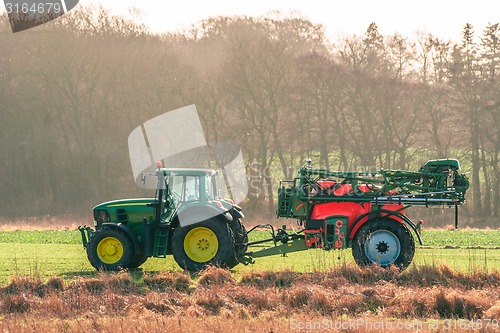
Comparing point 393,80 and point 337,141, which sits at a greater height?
point 393,80

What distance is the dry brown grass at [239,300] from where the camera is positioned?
477 inches

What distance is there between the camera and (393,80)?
4741cm

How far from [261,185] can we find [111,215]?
29305 mm

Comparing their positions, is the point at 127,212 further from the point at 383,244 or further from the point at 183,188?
the point at 383,244

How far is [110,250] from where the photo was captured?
17281 mm

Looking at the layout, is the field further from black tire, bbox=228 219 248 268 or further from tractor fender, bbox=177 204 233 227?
tractor fender, bbox=177 204 233 227

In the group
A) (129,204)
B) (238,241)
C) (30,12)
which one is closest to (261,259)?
(238,241)

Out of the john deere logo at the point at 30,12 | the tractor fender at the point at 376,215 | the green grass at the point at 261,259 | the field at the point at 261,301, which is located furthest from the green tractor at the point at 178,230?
the john deere logo at the point at 30,12

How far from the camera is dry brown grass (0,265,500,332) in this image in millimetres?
12109

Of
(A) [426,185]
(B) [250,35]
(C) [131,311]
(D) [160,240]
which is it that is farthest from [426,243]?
(B) [250,35]

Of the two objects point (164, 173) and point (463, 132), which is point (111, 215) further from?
point (463, 132)

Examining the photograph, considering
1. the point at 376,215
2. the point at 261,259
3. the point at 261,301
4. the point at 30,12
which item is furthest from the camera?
the point at 30,12

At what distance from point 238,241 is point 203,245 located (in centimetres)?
90

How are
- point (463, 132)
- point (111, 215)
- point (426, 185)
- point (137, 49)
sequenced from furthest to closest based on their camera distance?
point (137, 49)
point (463, 132)
point (111, 215)
point (426, 185)
